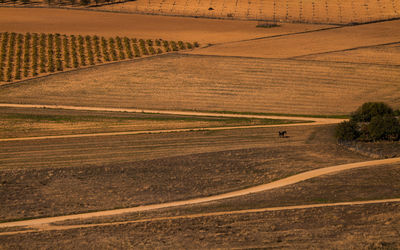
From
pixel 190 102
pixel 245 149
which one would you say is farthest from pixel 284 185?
pixel 190 102

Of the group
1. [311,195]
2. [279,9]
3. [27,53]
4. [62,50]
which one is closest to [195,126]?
[311,195]

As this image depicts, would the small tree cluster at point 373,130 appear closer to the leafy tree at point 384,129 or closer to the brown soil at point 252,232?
the leafy tree at point 384,129

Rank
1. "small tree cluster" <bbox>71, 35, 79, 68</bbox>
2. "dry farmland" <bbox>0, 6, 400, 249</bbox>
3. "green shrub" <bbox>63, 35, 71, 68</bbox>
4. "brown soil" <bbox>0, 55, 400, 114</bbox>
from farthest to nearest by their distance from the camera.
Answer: "green shrub" <bbox>63, 35, 71, 68</bbox>
"small tree cluster" <bbox>71, 35, 79, 68</bbox>
"brown soil" <bbox>0, 55, 400, 114</bbox>
"dry farmland" <bbox>0, 6, 400, 249</bbox>

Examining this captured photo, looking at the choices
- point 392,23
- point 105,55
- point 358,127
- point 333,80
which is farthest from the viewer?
point 392,23

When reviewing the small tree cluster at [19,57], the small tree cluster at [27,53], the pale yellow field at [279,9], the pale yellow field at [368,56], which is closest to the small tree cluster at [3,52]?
the small tree cluster at [19,57]

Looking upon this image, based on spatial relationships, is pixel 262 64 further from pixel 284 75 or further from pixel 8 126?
pixel 8 126

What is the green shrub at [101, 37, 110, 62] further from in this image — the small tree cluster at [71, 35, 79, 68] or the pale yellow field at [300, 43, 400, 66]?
the pale yellow field at [300, 43, 400, 66]

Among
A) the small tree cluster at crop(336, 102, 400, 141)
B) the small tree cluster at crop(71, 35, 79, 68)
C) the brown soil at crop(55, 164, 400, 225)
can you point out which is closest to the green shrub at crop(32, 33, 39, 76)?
the small tree cluster at crop(71, 35, 79, 68)
